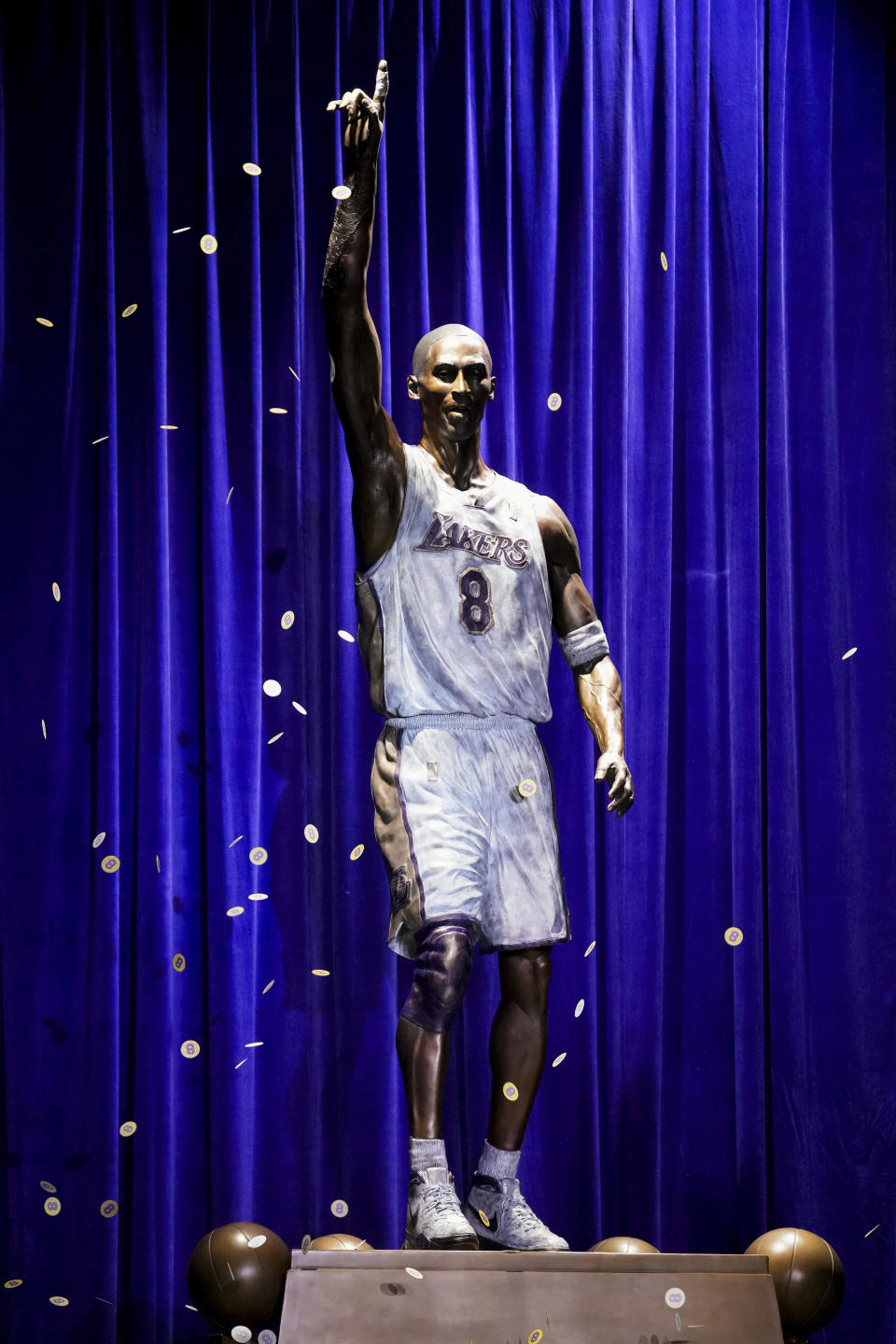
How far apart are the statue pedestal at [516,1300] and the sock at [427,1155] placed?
154mm

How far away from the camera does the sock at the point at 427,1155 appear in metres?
2.55

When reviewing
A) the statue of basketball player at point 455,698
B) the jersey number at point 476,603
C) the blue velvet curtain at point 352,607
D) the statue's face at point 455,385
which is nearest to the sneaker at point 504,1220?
the statue of basketball player at point 455,698

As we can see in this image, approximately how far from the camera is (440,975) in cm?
262

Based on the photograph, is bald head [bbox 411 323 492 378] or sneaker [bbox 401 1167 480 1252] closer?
sneaker [bbox 401 1167 480 1252]

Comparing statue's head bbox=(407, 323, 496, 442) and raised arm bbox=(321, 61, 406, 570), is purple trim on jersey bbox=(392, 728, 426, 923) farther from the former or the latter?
statue's head bbox=(407, 323, 496, 442)

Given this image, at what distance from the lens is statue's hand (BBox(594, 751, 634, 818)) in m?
2.78

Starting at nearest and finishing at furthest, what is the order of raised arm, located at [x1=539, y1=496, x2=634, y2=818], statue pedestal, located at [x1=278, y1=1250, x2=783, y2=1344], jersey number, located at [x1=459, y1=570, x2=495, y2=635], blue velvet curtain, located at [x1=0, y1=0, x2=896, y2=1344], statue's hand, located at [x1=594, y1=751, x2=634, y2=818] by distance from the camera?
statue pedestal, located at [x1=278, y1=1250, x2=783, y2=1344]
statue's hand, located at [x1=594, y1=751, x2=634, y2=818]
jersey number, located at [x1=459, y1=570, x2=495, y2=635]
raised arm, located at [x1=539, y1=496, x2=634, y2=818]
blue velvet curtain, located at [x1=0, y1=0, x2=896, y2=1344]

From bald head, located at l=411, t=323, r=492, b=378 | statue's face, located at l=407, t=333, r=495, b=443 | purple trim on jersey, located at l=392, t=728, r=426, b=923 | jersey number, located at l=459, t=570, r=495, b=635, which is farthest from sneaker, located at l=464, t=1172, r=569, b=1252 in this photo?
bald head, located at l=411, t=323, r=492, b=378

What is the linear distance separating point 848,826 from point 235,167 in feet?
7.00

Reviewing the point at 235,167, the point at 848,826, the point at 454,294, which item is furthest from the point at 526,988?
the point at 235,167

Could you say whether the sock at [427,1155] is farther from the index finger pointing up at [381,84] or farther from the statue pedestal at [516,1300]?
the index finger pointing up at [381,84]

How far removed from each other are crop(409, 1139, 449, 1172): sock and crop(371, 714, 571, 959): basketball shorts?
0.34m

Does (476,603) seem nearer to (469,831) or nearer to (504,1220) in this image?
(469,831)

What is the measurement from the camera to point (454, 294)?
3645mm
